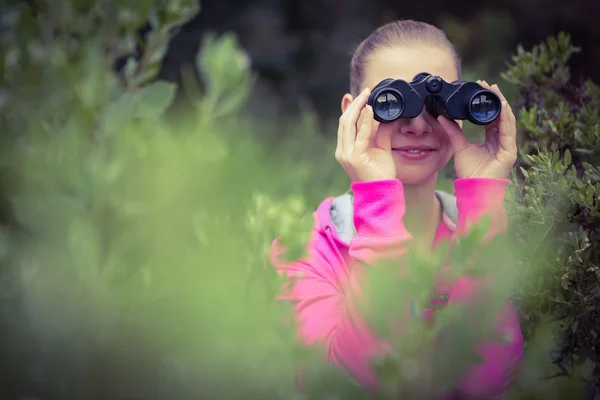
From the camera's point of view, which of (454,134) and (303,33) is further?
(303,33)

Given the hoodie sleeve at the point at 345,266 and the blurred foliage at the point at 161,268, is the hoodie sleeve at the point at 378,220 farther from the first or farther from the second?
the blurred foliage at the point at 161,268

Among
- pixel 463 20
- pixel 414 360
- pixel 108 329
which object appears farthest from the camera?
pixel 463 20

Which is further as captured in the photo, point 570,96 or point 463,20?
point 463,20

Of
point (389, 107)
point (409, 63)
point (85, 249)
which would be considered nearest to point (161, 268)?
point (85, 249)

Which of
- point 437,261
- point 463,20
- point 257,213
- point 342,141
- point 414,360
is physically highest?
point 463,20

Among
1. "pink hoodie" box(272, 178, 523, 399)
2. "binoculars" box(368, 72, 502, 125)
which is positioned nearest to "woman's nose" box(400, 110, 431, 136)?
"binoculars" box(368, 72, 502, 125)

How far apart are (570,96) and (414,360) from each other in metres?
1.76

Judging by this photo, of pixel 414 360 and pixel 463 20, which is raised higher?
pixel 463 20

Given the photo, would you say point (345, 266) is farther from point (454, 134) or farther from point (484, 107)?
point (484, 107)

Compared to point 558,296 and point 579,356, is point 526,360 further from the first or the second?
point 558,296

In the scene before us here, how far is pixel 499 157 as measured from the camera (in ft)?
7.18

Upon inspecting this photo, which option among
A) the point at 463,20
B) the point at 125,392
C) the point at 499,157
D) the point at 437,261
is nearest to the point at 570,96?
the point at 499,157

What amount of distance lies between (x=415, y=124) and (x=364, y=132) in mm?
236

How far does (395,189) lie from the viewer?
2113mm
